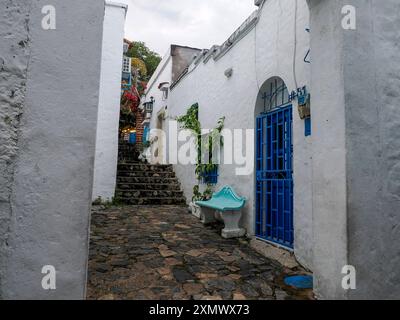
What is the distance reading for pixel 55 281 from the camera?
1.72 meters

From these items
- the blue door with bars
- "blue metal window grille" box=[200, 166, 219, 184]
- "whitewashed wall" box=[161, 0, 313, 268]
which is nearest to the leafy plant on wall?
"blue metal window grille" box=[200, 166, 219, 184]

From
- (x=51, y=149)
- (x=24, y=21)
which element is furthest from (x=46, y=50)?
(x=51, y=149)

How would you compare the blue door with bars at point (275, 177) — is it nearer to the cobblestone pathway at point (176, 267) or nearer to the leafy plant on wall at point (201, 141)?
the cobblestone pathway at point (176, 267)

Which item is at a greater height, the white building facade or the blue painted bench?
the white building facade

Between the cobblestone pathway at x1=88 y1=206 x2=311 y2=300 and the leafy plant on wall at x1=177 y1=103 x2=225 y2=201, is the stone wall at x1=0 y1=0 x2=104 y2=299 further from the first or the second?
the leafy plant on wall at x1=177 y1=103 x2=225 y2=201

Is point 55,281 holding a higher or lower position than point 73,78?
lower

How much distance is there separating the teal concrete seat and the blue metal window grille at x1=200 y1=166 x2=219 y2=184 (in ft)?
2.28

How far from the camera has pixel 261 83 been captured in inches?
178

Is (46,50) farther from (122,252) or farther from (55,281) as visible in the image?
(122,252)

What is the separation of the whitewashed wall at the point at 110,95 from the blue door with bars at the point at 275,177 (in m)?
5.08

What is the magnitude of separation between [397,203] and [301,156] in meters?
1.27

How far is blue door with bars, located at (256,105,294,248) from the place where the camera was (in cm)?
392

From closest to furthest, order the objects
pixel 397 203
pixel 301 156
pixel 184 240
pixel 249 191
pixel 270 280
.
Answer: pixel 397 203, pixel 270 280, pixel 301 156, pixel 184 240, pixel 249 191

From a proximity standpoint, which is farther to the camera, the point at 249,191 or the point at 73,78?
the point at 249,191
